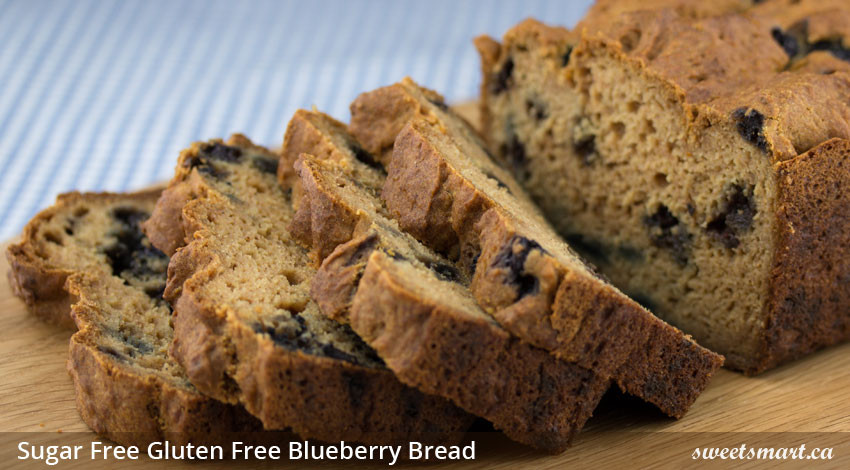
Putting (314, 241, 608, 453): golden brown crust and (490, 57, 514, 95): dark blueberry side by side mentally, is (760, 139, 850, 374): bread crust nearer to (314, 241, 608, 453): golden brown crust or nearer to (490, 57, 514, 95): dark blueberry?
(314, 241, 608, 453): golden brown crust

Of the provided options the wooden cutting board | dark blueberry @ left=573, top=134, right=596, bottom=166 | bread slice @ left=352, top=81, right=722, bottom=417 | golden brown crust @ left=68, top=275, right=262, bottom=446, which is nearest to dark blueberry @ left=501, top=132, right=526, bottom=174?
dark blueberry @ left=573, top=134, right=596, bottom=166

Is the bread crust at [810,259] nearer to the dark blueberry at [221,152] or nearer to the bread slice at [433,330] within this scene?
the bread slice at [433,330]

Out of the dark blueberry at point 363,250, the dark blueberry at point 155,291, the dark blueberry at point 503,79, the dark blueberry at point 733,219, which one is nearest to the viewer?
the dark blueberry at point 363,250

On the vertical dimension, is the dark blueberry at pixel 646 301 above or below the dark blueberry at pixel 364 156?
below

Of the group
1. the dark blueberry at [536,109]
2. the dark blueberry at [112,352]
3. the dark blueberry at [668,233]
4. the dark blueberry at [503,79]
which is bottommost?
the dark blueberry at [112,352]

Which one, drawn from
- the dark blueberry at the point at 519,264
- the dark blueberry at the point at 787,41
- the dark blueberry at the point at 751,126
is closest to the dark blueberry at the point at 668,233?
the dark blueberry at the point at 751,126

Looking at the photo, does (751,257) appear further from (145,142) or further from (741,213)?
(145,142)
